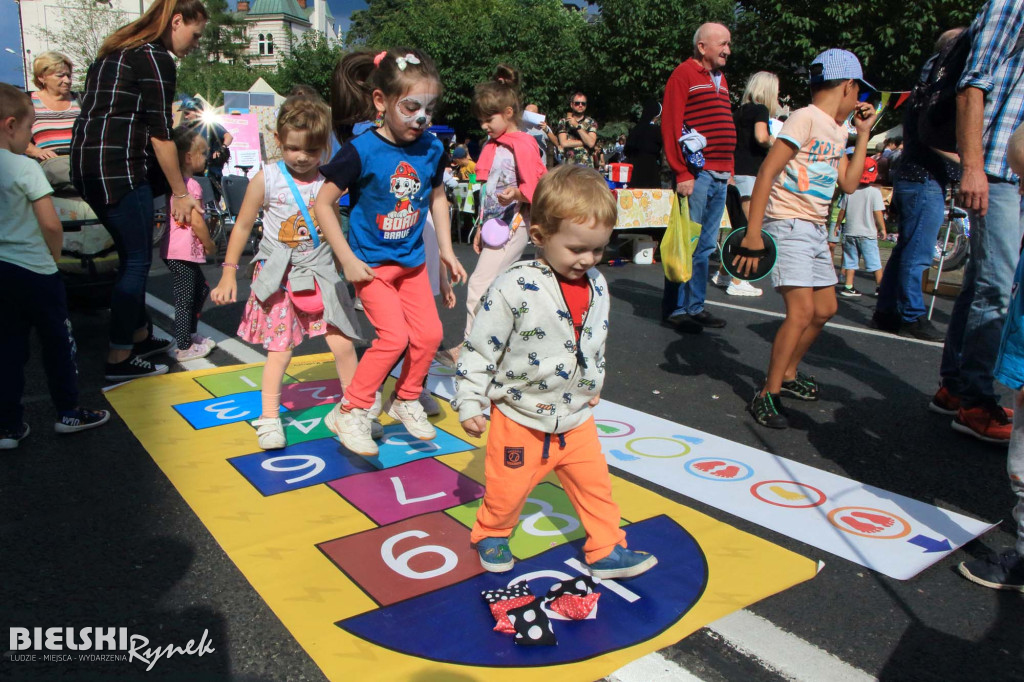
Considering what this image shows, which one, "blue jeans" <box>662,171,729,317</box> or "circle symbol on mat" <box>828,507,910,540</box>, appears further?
"blue jeans" <box>662,171,729,317</box>

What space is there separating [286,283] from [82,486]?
1.29 metres

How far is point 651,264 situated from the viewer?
10.8m

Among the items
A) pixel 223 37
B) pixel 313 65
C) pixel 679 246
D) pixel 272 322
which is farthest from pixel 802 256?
pixel 223 37

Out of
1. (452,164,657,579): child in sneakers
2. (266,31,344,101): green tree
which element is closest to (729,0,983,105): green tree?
(452,164,657,579): child in sneakers

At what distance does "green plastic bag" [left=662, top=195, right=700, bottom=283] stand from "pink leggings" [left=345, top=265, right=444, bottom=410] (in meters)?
1.91

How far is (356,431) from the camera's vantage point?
3.54m

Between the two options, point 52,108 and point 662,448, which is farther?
Result: point 52,108

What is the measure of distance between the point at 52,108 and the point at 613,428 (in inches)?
216

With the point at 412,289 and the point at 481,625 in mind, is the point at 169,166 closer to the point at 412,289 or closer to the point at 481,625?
the point at 412,289

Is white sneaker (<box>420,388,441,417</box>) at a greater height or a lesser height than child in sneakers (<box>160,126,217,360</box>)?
lesser

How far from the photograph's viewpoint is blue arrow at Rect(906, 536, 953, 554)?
2880 millimetres

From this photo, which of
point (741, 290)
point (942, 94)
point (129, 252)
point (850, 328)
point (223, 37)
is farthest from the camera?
point (223, 37)

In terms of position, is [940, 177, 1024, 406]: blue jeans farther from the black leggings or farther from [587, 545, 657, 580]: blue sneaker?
the black leggings

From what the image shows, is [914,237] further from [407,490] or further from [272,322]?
[272,322]
